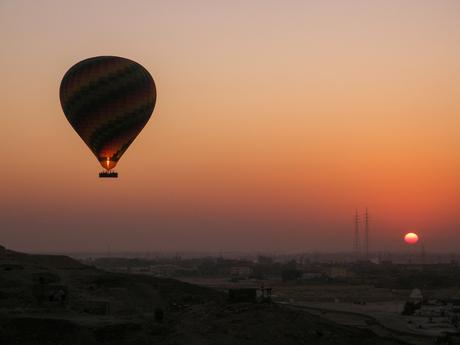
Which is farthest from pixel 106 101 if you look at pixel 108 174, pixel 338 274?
pixel 338 274

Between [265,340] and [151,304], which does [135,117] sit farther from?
[265,340]

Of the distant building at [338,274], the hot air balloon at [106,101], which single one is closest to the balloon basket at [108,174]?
the hot air balloon at [106,101]

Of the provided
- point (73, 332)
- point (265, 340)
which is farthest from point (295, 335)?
point (73, 332)

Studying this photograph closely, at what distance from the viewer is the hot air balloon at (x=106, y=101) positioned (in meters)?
41.9

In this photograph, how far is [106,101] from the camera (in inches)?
1655

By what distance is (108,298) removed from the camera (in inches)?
1790

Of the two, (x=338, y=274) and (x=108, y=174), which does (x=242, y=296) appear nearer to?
(x=108, y=174)

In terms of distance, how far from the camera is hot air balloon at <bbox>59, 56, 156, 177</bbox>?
41.9 meters

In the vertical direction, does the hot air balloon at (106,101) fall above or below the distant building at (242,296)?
above

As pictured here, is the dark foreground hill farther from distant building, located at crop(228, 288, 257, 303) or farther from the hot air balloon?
the hot air balloon

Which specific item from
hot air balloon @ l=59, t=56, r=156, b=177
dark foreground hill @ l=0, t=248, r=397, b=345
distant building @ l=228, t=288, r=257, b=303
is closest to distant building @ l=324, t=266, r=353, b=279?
hot air balloon @ l=59, t=56, r=156, b=177

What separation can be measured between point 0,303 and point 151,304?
470 inches

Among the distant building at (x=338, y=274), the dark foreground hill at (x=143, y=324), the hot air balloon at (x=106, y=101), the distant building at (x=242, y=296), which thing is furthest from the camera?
the distant building at (x=338, y=274)

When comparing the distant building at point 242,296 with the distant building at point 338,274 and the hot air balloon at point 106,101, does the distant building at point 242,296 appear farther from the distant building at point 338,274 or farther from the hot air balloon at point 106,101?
the distant building at point 338,274
